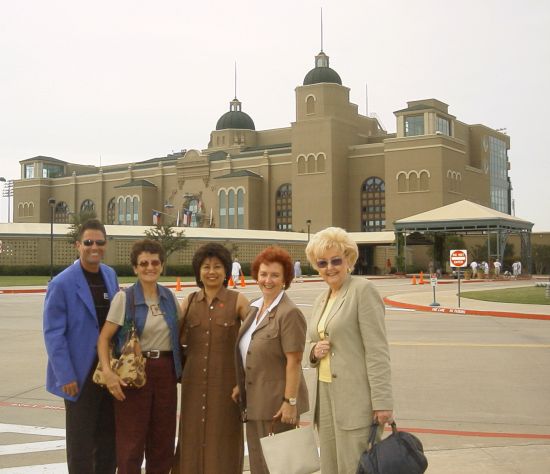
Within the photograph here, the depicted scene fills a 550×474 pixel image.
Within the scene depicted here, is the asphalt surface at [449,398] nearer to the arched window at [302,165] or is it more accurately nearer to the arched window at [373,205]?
the arched window at [373,205]

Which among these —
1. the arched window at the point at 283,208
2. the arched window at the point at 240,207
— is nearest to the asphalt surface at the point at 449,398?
the arched window at the point at 283,208

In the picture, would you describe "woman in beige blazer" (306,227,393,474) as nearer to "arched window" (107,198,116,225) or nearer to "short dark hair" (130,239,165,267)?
"short dark hair" (130,239,165,267)

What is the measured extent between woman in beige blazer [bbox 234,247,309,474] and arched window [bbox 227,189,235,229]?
82040 millimetres

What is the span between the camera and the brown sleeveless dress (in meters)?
4.78

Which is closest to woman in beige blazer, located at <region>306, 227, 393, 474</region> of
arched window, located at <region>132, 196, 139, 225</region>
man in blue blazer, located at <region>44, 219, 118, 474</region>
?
man in blue blazer, located at <region>44, 219, 118, 474</region>

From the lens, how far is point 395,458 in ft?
12.3

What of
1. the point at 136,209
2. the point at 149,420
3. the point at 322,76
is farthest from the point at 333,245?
the point at 136,209

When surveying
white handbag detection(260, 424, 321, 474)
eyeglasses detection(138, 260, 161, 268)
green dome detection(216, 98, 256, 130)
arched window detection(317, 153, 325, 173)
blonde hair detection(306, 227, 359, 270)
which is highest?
green dome detection(216, 98, 256, 130)

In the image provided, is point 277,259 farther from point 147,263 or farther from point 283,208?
point 283,208

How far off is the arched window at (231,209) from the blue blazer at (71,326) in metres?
81.8

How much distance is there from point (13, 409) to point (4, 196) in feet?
370

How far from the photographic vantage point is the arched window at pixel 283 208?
8525cm

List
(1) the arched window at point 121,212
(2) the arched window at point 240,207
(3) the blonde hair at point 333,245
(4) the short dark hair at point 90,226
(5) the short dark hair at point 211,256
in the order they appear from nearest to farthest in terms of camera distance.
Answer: (3) the blonde hair at point 333,245, (5) the short dark hair at point 211,256, (4) the short dark hair at point 90,226, (2) the arched window at point 240,207, (1) the arched window at point 121,212

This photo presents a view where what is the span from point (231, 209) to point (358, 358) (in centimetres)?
8340
